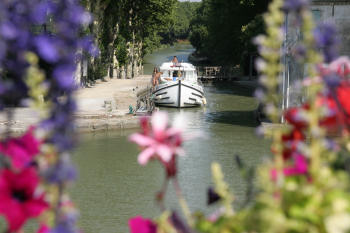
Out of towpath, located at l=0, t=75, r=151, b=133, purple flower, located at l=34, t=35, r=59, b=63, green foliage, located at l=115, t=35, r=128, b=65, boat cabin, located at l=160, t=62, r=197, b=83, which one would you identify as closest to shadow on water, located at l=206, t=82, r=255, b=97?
boat cabin, located at l=160, t=62, r=197, b=83

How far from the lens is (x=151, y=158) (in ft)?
6.56

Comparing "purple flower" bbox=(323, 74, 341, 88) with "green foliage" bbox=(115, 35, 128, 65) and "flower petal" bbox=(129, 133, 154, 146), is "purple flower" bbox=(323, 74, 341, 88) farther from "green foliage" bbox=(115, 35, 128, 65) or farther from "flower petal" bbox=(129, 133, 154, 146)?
"green foliage" bbox=(115, 35, 128, 65)

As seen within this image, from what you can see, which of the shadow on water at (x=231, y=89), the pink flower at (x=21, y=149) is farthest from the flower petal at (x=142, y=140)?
the shadow on water at (x=231, y=89)

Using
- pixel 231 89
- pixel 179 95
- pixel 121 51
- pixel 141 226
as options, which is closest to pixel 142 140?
pixel 141 226

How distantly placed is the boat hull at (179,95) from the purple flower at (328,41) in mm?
37084

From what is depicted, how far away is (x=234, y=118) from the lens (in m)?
34.1

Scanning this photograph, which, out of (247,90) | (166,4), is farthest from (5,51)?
(166,4)

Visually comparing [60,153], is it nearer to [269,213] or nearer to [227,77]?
[269,213]

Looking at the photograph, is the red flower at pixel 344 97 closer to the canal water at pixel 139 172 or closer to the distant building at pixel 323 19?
the canal water at pixel 139 172

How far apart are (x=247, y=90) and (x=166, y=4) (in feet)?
45.0

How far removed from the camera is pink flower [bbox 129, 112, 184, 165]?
1969 mm

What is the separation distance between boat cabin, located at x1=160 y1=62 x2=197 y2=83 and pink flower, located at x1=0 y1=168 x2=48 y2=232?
1587 inches

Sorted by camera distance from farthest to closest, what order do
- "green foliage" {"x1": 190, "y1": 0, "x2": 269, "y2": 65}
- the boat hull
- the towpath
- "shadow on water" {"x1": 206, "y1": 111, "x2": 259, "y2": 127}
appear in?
"green foliage" {"x1": 190, "y1": 0, "x2": 269, "y2": 65}
the boat hull
"shadow on water" {"x1": 206, "y1": 111, "x2": 259, "y2": 127}
the towpath

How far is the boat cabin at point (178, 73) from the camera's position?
42.5 metres
